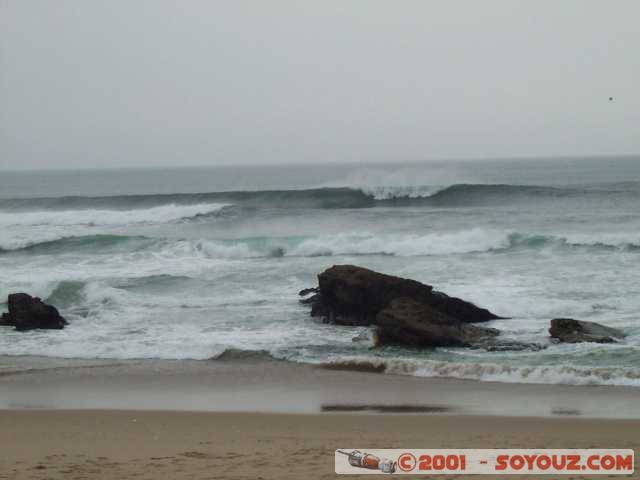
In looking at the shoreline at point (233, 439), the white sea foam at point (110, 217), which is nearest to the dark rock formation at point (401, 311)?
the shoreline at point (233, 439)

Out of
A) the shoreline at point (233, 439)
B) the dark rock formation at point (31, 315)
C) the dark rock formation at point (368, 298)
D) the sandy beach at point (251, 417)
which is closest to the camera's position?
the shoreline at point (233, 439)

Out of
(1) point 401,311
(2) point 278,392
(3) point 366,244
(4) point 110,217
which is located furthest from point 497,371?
A: (4) point 110,217

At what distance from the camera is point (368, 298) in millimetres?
12555

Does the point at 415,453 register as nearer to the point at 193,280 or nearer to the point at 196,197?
the point at 193,280

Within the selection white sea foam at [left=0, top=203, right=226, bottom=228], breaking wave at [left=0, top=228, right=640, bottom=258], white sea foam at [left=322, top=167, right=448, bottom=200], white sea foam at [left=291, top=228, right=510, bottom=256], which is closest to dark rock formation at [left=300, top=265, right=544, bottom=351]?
white sea foam at [left=291, top=228, right=510, bottom=256]

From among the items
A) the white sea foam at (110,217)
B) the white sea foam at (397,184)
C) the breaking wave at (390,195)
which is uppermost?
the white sea foam at (397,184)

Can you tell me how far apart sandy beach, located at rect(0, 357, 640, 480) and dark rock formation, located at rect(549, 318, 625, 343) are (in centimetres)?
196

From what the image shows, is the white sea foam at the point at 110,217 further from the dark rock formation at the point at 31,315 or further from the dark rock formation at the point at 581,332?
the dark rock formation at the point at 581,332

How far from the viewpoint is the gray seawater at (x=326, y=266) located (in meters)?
10.7

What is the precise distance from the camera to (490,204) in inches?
1282

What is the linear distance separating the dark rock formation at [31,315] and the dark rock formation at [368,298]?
4.41 m

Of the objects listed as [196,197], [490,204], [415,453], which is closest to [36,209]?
[196,197]

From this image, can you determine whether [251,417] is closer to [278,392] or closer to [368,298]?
[278,392]

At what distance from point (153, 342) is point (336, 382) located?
11.9 feet
